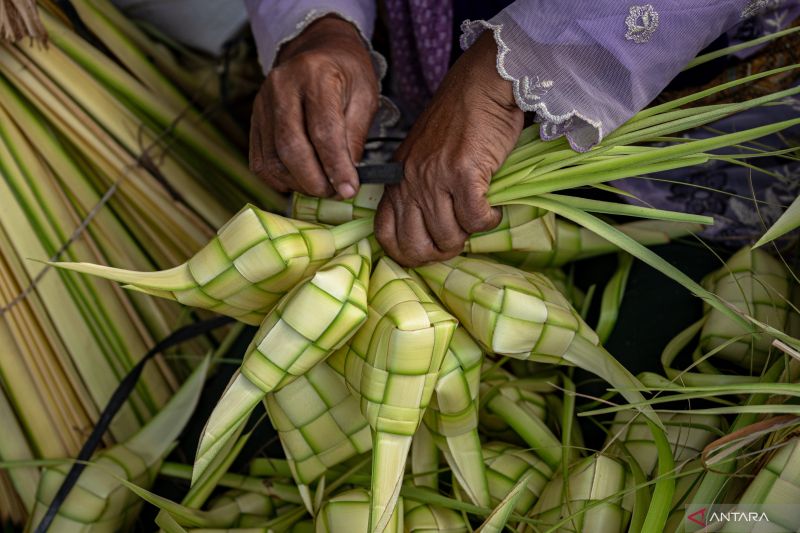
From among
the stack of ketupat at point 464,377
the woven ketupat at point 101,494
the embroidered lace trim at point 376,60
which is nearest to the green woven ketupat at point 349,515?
the stack of ketupat at point 464,377

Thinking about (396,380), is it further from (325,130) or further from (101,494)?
(101,494)

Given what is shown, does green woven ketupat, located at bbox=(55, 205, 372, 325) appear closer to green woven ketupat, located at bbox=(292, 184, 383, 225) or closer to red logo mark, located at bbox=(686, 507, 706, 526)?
green woven ketupat, located at bbox=(292, 184, 383, 225)

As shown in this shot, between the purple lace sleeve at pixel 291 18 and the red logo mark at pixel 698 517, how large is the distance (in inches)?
24.0

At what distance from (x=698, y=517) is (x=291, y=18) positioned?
670 millimetres

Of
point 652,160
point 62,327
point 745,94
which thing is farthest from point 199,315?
point 745,94

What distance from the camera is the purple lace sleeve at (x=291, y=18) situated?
2.68 ft

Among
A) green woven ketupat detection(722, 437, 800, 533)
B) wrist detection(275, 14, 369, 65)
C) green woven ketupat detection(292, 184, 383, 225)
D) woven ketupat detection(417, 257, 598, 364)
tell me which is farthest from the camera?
wrist detection(275, 14, 369, 65)

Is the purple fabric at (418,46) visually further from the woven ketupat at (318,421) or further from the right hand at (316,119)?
the woven ketupat at (318,421)

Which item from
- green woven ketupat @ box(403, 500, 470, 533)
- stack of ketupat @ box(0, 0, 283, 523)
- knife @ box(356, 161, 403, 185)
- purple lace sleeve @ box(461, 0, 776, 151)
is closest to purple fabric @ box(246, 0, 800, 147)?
A: purple lace sleeve @ box(461, 0, 776, 151)

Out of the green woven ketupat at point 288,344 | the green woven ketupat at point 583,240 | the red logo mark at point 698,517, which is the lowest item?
the red logo mark at point 698,517

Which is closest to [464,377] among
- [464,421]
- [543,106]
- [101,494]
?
[464,421]

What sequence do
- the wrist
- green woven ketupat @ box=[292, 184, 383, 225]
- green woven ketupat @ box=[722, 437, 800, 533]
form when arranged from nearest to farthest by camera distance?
1. green woven ketupat @ box=[722, 437, 800, 533]
2. green woven ketupat @ box=[292, 184, 383, 225]
3. the wrist

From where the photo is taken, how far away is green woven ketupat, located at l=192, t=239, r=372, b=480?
1.77 feet

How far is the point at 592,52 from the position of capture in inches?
Answer: 23.9
